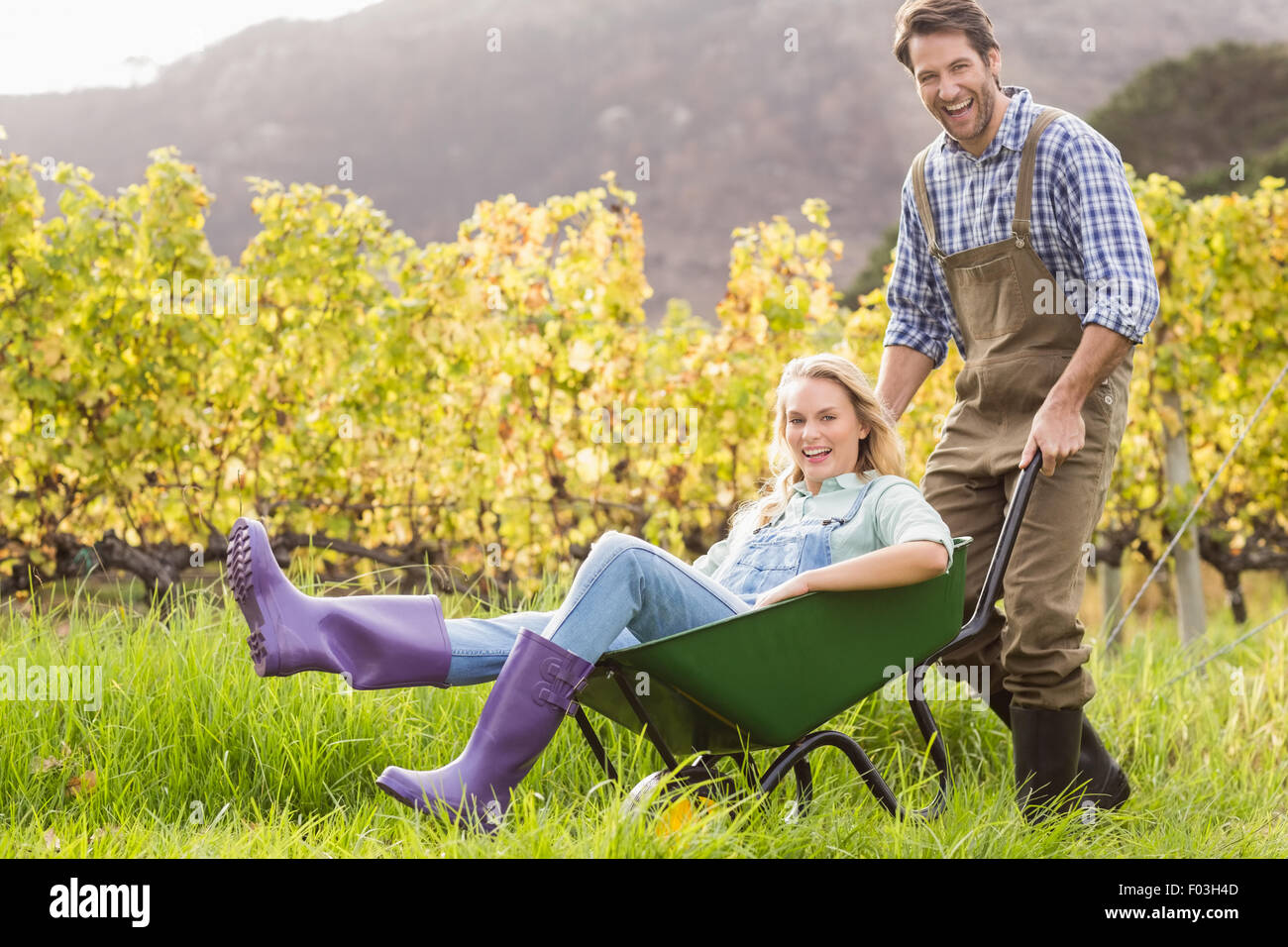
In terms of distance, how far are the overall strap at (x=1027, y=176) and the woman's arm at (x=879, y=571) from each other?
2.71 feet

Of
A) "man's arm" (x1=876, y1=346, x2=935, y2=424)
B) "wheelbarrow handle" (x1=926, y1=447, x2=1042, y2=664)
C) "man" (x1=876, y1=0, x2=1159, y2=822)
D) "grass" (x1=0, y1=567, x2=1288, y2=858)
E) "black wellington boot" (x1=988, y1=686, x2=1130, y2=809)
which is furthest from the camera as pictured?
"man's arm" (x1=876, y1=346, x2=935, y2=424)

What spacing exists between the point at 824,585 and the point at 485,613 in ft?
5.09

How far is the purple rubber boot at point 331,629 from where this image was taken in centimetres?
178

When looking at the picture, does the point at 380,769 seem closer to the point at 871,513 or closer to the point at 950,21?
the point at 871,513

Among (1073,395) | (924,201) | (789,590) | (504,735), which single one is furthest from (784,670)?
(924,201)

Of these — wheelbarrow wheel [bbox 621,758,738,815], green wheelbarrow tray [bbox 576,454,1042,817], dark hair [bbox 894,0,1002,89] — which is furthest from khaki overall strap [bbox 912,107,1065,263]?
wheelbarrow wheel [bbox 621,758,738,815]

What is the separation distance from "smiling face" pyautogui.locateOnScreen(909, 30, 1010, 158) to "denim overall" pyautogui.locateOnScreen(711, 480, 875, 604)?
749 millimetres

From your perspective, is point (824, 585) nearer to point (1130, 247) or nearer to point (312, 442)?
point (1130, 247)

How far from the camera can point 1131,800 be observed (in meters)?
2.73

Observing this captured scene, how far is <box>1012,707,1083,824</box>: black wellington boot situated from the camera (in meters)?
2.32

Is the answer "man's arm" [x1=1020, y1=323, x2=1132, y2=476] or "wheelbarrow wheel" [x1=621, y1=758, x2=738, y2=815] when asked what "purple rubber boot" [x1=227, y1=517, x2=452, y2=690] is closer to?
"wheelbarrow wheel" [x1=621, y1=758, x2=738, y2=815]

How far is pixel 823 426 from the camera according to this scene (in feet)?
7.33

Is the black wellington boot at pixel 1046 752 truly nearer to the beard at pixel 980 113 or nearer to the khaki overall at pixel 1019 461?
the khaki overall at pixel 1019 461

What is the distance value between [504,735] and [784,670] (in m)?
0.43
